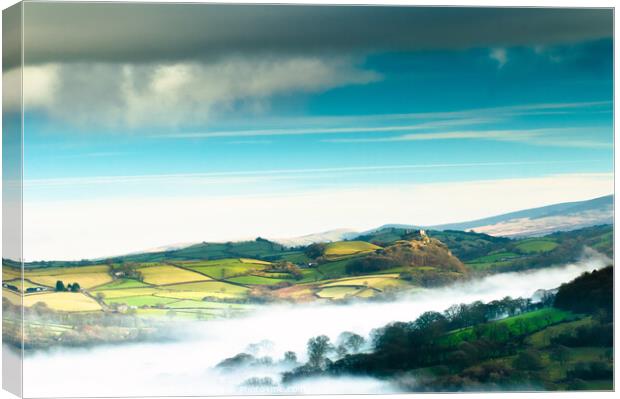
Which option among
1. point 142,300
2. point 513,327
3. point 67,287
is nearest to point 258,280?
point 142,300

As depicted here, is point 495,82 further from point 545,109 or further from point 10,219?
point 10,219

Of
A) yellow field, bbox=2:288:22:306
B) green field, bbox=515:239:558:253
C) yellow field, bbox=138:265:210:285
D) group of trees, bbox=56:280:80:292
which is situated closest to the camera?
yellow field, bbox=2:288:22:306

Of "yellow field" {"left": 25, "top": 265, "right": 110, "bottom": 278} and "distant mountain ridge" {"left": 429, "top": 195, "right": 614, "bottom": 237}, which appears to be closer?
"yellow field" {"left": 25, "top": 265, "right": 110, "bottom": 278}

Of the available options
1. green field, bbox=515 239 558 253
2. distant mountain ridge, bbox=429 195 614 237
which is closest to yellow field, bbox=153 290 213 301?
distant mountain ridge, bbox=429 195 614 237

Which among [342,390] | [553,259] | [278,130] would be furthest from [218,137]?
[553,259]

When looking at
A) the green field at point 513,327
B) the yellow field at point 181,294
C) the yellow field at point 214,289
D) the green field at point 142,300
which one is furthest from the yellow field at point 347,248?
the green field at point 142,300

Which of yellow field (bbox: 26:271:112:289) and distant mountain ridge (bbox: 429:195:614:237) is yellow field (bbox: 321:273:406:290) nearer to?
distant mountain ridge (bbox: 429:195:614:237)

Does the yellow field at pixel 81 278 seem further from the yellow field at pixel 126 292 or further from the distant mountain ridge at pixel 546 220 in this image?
the distant mountain ridge at pixel 546 220
